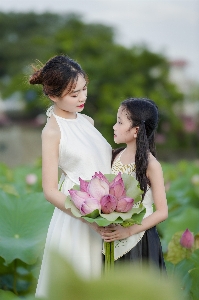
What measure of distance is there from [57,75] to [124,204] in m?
0.42

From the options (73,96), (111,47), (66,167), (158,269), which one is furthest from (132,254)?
(111,47)

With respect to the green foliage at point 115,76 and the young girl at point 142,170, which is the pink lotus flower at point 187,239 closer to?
the young girl at point 142,170

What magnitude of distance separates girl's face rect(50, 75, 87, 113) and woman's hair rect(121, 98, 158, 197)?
10cm

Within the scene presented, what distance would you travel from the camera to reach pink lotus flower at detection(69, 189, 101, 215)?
964 mm

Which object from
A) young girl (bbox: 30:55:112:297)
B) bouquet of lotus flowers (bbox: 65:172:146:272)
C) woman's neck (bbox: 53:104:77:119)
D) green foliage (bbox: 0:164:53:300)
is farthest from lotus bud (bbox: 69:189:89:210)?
green foliage (bbox: 0:164:53:300)

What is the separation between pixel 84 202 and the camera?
97 cm

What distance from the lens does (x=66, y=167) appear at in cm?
128

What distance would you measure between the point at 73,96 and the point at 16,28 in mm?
14276

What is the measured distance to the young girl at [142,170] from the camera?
1.17 meters

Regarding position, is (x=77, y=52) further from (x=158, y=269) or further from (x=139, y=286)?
(x=139, y=286)

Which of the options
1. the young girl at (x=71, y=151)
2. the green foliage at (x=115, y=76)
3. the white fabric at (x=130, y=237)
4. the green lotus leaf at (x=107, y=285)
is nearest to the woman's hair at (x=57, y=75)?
the young girl at (x=71, y=151)

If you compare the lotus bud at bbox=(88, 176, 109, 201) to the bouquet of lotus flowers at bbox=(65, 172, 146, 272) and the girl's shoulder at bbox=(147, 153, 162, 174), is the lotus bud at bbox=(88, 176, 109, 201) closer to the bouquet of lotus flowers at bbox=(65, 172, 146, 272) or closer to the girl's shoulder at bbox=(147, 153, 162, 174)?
the bouquet of lotus flowers at bbox=(65, 172, 146, 272)

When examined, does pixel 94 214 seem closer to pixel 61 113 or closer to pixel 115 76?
pixel 61 113

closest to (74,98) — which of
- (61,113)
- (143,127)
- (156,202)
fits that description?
(61,113)
